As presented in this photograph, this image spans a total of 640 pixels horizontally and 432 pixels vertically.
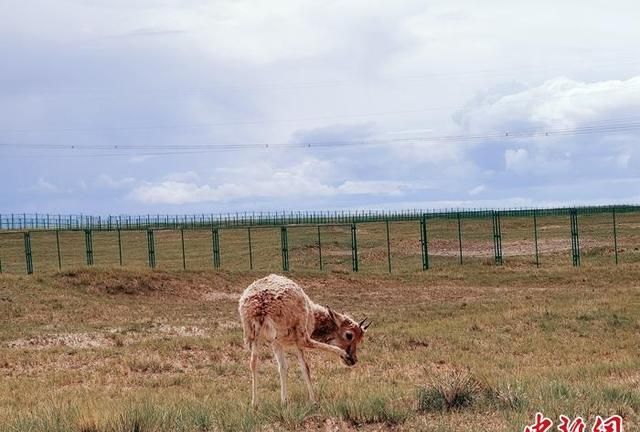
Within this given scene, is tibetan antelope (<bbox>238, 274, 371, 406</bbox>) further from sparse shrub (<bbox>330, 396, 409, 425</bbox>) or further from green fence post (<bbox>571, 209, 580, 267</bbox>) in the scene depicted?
green fence post (<bbox>571, 209, 580, 267</bbox>)

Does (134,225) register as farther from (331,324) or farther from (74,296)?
(331,324)

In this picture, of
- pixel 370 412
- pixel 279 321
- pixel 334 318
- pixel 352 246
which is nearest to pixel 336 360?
pixel 334 318

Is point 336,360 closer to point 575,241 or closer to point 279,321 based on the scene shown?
point 279,321

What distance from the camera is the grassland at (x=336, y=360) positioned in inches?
369

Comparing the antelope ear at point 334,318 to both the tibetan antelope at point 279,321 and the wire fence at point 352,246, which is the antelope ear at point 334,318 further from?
the wire fence at point 352,246

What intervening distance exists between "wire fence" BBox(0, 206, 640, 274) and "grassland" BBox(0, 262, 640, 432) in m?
6.71

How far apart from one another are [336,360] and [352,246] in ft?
108

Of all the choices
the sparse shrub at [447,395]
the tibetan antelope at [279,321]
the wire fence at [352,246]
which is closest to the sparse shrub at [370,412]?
the sparse shrub at [447,395]

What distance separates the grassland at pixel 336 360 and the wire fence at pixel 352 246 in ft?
22.0

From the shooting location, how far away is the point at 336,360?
18.2 metres

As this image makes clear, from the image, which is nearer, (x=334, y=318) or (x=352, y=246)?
(x=334, y=318)

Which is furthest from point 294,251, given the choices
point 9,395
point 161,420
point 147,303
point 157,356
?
point 161,420

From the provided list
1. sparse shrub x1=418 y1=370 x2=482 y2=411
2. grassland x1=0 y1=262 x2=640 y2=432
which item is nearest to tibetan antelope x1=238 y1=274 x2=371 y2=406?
grassland x1=0 y1=262 x2=640 y2=432

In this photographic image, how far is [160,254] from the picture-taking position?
71438 mm
